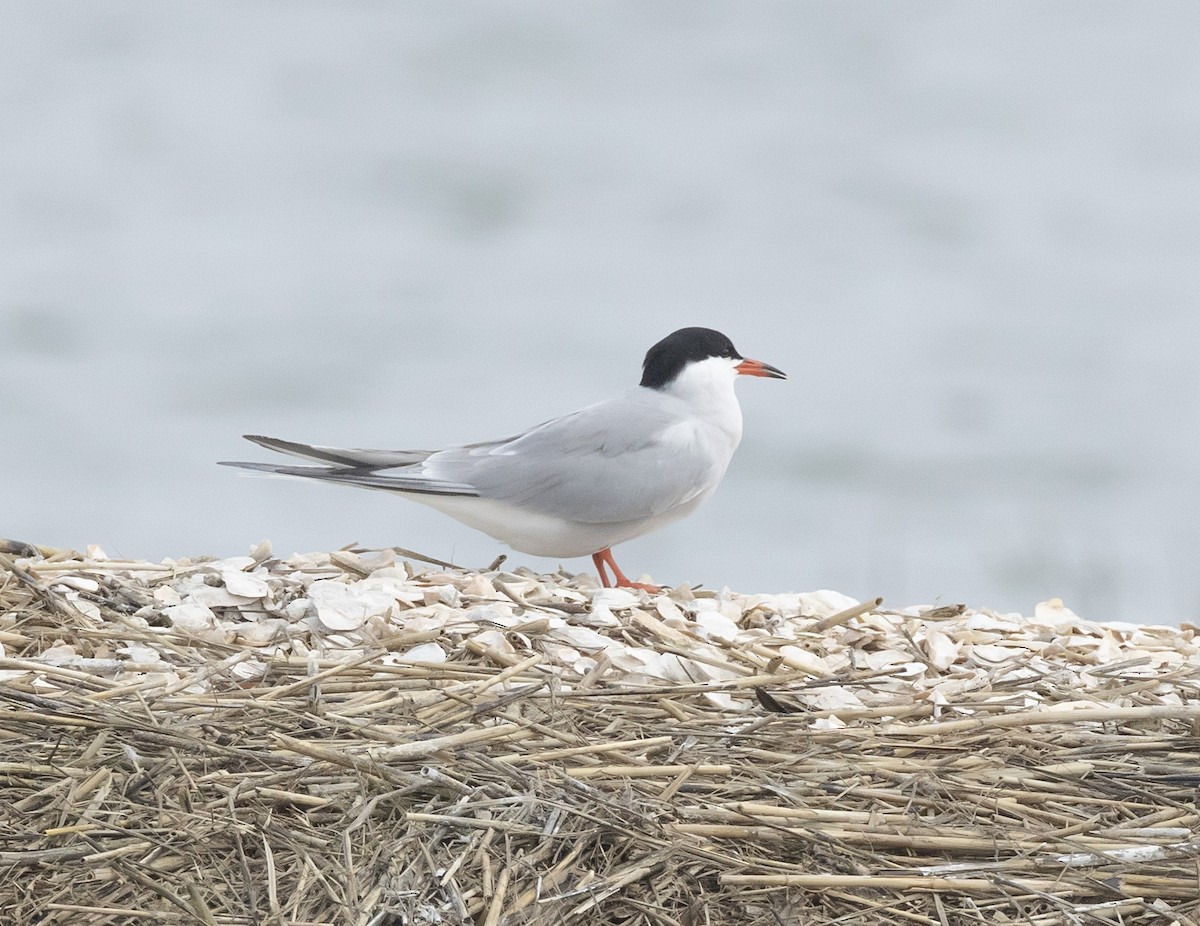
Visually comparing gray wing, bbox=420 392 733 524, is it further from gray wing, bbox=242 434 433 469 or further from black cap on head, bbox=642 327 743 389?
black cap on head, bbox=642 327 743 389

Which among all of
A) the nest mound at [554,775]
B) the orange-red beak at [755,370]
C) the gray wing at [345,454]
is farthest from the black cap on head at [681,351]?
the nest mound at [554,775]

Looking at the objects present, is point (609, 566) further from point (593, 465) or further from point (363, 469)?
point (363, 469)

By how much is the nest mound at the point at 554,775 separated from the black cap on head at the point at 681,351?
1.77m

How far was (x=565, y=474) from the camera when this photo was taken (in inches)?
180

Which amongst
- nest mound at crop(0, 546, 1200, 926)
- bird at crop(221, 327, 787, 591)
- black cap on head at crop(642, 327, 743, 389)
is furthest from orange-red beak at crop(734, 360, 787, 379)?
nest mound at crop(0, 546, 1200, 926)

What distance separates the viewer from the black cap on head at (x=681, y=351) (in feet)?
16.7

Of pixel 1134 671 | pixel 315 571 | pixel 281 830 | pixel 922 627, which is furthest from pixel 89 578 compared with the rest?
pixel 1134 671

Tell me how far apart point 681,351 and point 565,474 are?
767 millimetres

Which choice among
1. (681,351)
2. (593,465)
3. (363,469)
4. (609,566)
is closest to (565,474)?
(593,465)

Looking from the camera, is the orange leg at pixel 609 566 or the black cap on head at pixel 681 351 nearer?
the orange leg at pixel 609 566

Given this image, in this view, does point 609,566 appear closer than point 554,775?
No

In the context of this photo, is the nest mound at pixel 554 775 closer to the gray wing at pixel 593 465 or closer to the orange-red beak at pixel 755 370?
the gray wing at pixel 593 465

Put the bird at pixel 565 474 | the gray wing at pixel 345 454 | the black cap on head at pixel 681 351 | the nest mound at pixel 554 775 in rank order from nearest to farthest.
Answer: the nest mound at pixel 554 775 → the gray wing at pixel 345 454 → the bird at pixel 565 474 → the black cap on head at pixel 681 351

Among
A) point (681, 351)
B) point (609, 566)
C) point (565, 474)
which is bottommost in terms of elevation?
point (609, 566)
